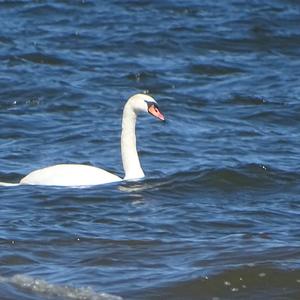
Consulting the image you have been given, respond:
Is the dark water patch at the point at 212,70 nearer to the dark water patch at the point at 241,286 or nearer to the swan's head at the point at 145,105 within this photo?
the swan's head at the point at 145,105

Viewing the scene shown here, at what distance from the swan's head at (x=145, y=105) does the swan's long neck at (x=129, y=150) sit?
73 mm

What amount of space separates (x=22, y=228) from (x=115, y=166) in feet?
11.9

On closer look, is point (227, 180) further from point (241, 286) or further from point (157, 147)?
point (241, 286)

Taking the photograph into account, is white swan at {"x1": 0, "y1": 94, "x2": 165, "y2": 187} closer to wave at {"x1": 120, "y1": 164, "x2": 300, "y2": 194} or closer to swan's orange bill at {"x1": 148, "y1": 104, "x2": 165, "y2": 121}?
swan's orange bill at {"x1": 148, "y1": 104, "x2": 165, "y2": 121}

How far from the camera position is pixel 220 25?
20.4 meters

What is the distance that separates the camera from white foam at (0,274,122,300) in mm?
8133

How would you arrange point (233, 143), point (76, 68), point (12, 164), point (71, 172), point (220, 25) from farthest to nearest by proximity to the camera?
point (220, 25), point (76, 68), point (233, 143), point (12, 164), point (71, 172)

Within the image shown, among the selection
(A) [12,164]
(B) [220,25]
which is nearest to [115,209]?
(A) [12,164]

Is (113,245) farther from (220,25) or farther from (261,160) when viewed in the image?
(220,25)

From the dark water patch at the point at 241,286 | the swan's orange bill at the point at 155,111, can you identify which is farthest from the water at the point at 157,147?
the swan's orange bill at the point at 155,111

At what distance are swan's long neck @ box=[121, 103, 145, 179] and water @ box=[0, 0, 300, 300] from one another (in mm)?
217

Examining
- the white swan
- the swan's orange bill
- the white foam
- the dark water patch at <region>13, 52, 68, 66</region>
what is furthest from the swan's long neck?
the dark water patch at <region>13, 52, 68, 66</region>

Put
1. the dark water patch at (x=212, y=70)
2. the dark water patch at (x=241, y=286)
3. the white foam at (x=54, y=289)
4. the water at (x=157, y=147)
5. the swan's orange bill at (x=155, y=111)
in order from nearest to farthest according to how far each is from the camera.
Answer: the white foam at (x=54, y=289) < the dark water patch at (x=241, y=286) < the water at (x=157, y=147) < the swan's orange bill at (x=155, y=111) < the dark water patch at (x=212, y=70)

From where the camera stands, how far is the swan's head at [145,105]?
12289 millimetres
